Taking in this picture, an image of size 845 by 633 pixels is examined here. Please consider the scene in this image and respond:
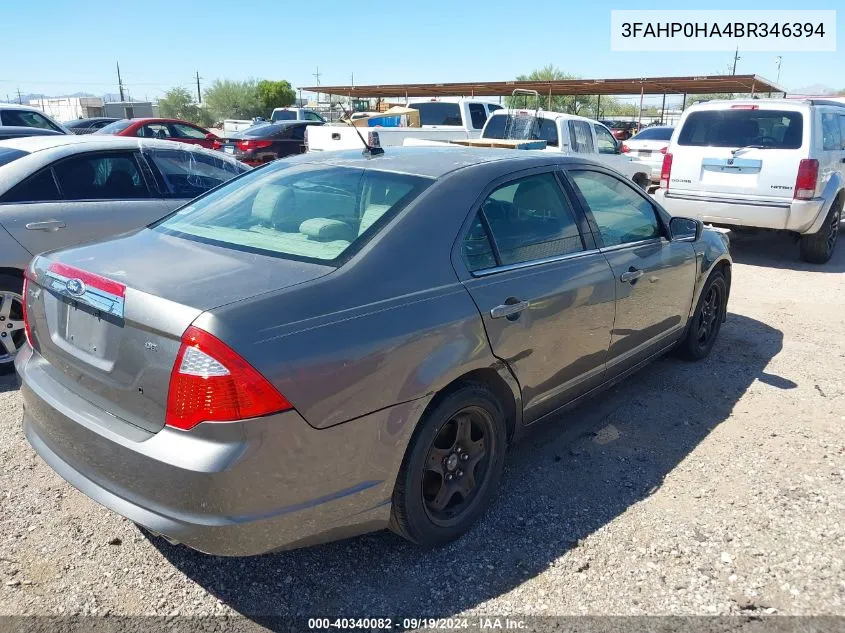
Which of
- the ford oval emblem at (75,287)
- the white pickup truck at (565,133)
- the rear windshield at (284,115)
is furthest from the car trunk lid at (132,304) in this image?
the rear windshield at (284,115)

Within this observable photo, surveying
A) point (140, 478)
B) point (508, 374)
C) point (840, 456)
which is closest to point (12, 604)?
point (140, 478)

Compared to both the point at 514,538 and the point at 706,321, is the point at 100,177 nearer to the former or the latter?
the point at 514,538

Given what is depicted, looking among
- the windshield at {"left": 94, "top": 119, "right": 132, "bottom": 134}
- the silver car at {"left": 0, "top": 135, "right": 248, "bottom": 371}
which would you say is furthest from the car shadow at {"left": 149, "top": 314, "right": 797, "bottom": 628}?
the windshield at {"left": 94, "top": 119, "right": 132, "bottom": 134}

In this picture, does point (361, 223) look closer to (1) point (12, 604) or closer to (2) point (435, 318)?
(2) point (435, 318)

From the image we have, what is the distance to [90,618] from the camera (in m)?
2.45

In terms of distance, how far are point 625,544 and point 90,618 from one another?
214cm

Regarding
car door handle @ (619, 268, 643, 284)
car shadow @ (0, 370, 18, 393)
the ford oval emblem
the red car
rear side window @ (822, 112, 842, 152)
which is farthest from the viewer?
the red car

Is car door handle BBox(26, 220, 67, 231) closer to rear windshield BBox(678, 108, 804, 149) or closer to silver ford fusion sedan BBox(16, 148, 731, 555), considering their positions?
silver ford fusion sedan BBox(16, 148, 731, 555)

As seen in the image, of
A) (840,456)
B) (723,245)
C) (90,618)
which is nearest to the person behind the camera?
(90,618)

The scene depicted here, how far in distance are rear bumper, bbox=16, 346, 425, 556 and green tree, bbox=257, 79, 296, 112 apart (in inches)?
2366

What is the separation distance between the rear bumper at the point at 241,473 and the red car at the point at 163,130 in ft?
47.2

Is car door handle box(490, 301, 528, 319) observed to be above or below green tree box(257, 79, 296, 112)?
below

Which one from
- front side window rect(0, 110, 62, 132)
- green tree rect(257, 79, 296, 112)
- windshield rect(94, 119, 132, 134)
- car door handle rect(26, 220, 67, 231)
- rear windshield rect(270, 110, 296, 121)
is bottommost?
car door handle rect(26, 220, 67, 231)

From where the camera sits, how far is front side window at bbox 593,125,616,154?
12.2 m
